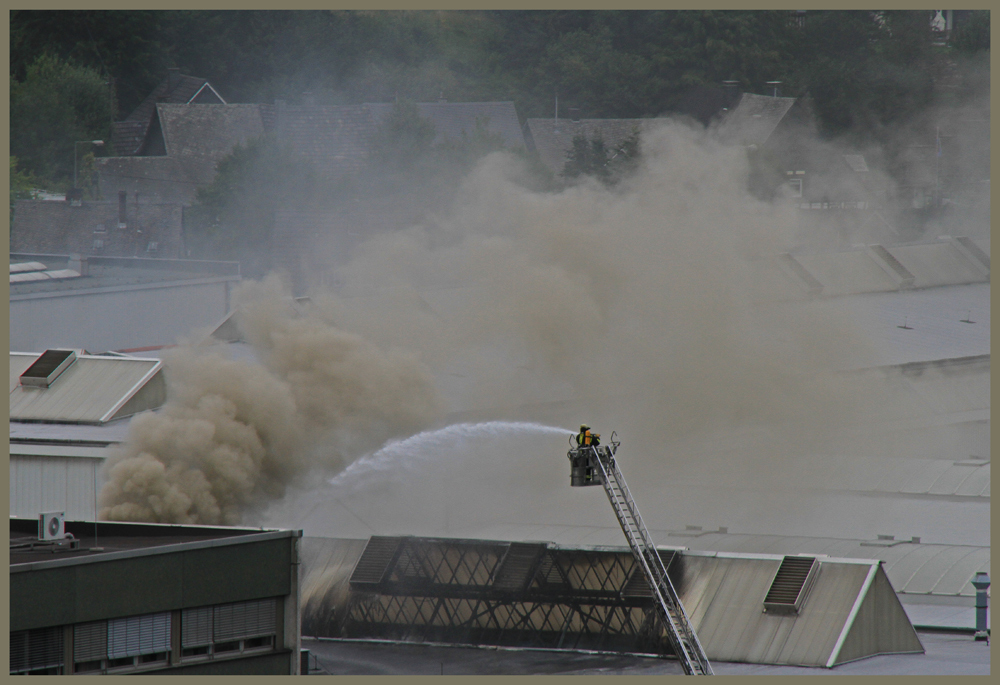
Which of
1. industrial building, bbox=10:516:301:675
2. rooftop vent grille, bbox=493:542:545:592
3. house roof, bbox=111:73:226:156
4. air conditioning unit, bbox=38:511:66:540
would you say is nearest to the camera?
industrial building, bbox=10:516:301:675

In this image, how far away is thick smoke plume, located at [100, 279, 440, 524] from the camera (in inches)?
1022

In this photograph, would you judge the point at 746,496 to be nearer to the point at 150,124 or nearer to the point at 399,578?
the point at 399,578

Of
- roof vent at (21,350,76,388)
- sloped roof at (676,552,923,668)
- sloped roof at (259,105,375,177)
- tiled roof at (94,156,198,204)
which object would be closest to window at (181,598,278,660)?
sloped roof at (676,552,923,668)

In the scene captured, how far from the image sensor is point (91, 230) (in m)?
68.2

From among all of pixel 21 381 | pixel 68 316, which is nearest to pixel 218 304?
→ pixel 68 316

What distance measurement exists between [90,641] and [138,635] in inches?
25.0

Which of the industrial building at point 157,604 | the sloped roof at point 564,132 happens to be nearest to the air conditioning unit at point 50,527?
the industrial building at point 157,604

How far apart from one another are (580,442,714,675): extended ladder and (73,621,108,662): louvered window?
7.81 meters

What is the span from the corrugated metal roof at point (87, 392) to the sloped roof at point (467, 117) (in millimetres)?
43042

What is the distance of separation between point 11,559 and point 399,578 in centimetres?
898

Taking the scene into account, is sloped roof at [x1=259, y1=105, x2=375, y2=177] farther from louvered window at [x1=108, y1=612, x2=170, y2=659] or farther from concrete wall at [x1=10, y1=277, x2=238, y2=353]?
louvered window at [x1=108, y1=612, x2=170, y2=659]

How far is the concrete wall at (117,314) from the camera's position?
44438mm

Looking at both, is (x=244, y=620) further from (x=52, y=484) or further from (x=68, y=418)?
(x=68, y=418)

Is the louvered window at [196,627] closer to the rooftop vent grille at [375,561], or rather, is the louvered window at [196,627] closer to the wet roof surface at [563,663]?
the wet roof surface at [563,663]
